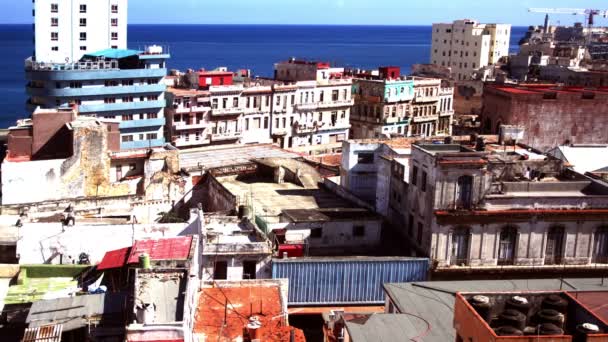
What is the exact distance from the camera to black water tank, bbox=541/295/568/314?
23.5 metres

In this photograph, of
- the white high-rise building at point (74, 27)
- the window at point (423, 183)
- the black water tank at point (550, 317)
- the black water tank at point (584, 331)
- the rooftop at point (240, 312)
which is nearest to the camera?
the black water tank at point (584, 331)

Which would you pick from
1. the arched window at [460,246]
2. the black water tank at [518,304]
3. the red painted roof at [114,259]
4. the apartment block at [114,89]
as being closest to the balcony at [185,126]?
the apartment block at [114,89]

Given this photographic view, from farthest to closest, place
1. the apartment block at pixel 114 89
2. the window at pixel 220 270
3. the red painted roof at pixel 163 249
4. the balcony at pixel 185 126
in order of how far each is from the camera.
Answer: the balcony at pixel 185 126, the apartment block at pixel 114 89, the window at pixel 220 270, the red painted roof at pixel 163 249

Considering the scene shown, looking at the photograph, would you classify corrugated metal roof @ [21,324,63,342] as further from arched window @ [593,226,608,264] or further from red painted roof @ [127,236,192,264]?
arched window @ [593,226,608,264]

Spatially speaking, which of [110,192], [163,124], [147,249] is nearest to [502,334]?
[147,249]

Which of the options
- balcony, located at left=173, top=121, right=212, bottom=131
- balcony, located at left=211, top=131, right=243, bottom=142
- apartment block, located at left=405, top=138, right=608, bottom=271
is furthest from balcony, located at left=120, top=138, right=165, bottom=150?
apartment block, located at left=405, top=138, right=608, bottom=271

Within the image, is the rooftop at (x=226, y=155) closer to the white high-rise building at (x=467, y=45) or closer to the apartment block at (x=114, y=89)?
the apartment block at (x=114, y=89)

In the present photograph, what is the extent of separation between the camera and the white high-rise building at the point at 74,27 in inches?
3789

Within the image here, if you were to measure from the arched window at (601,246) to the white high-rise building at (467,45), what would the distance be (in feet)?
380

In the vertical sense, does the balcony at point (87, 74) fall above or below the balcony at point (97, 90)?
above

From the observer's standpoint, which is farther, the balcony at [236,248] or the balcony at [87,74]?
the balcony at [87,74]

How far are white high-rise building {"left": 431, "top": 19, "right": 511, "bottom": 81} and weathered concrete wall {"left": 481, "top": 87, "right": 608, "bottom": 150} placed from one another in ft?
295

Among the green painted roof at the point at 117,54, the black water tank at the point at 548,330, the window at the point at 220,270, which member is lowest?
the window at the point at 220,270

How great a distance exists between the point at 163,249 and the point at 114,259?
3.27 m
